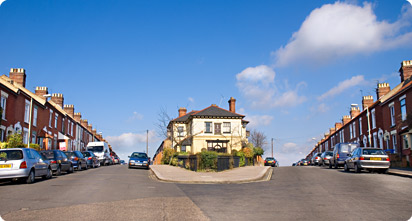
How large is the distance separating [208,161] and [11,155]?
13170 millimetres

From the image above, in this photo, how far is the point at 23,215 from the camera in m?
8.29

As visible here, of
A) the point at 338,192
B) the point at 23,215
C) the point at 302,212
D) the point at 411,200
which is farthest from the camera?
the point at 338,192

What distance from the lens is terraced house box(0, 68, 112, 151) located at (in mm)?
29547

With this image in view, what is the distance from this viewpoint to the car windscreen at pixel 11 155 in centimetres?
1569

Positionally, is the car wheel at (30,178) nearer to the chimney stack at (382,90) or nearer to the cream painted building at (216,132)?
the cream painted building at (216,132)

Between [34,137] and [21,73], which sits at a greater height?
[21,73]

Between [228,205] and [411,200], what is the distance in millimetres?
5188

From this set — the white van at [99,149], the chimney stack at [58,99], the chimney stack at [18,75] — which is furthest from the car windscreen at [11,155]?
the chimney stack at [58,99]

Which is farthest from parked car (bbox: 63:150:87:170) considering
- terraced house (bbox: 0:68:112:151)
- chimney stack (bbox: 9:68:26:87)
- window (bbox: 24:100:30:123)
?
chimney stack (bbox: 9:68:26:87)

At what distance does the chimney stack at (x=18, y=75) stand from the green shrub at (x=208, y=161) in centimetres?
2190

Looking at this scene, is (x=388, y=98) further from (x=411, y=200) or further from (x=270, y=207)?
(x=270, y=207)

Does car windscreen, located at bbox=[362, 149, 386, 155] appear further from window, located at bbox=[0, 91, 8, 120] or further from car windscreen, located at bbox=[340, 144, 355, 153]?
window, located at bbox=[0, 91, 8, 120]

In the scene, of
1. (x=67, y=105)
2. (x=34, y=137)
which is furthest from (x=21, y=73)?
(x=67, y=105)

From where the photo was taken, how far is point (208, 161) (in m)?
25.9
